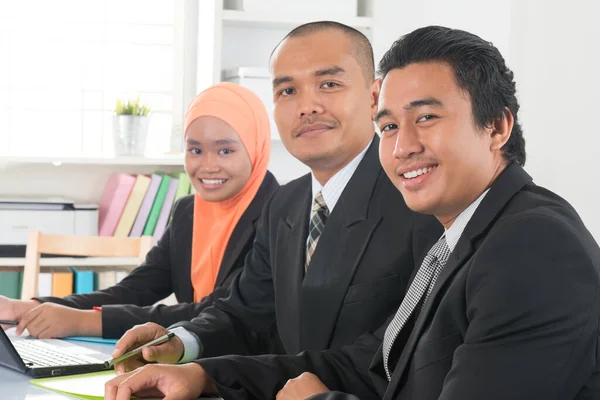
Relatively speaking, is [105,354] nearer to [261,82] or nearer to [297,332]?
[297,332]

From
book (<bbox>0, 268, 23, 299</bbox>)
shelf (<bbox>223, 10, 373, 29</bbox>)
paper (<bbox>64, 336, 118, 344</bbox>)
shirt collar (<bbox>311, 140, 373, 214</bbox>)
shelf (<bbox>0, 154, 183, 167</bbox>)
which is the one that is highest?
shelf (<bbox>223, 10, 373, 29</bbox>)

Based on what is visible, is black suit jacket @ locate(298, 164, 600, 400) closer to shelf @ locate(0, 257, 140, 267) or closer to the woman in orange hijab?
the woman in orange hijab

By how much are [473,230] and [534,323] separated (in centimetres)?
22

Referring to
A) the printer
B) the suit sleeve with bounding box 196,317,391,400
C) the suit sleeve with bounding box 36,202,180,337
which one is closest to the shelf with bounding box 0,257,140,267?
the printer

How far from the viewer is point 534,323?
3.58ft

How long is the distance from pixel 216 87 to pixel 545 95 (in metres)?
1.09

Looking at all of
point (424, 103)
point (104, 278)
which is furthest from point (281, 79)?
point (104, 278)

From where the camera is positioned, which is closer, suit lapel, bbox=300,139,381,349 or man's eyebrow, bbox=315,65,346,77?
suit lapel, bbox=300,139,381,349

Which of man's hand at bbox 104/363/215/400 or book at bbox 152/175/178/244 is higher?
book at bbox 152/175/178/244

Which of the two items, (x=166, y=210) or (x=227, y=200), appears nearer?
(x=227, y=200)

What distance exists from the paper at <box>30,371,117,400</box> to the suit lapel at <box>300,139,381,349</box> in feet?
1.43

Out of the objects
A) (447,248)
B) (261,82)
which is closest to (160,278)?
(261,82)

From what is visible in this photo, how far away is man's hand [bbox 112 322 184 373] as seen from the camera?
1787mm

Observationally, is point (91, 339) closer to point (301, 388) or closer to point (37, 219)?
point (301, 388)
